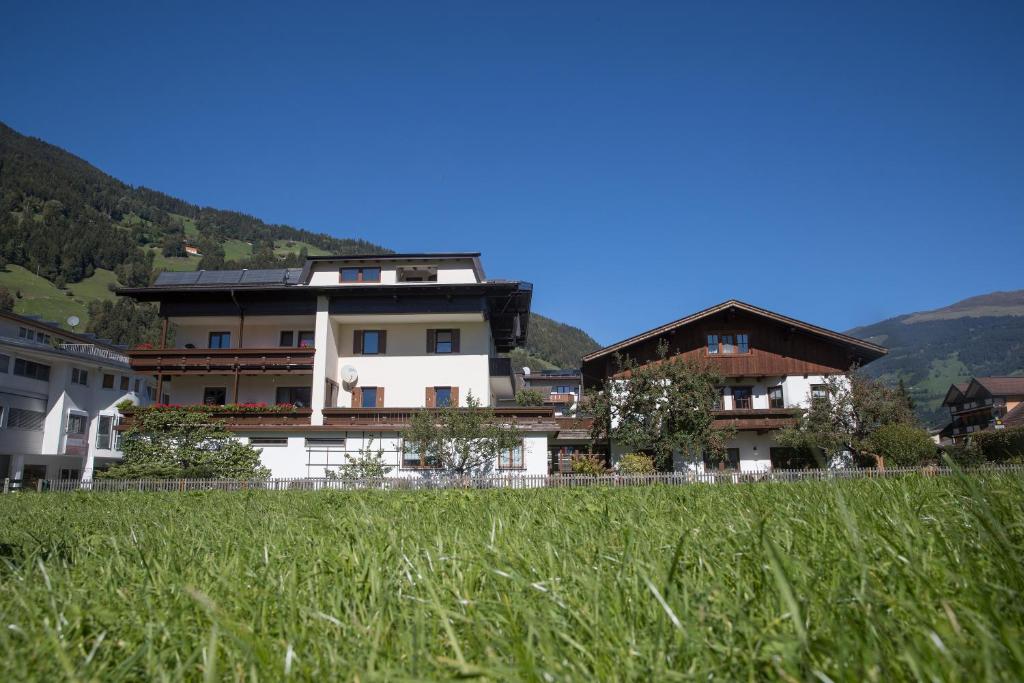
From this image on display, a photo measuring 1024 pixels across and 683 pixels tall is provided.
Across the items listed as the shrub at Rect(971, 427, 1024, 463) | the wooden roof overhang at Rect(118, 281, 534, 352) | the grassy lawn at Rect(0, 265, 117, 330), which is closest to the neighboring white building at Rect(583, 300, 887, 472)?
the shrub at Rect(971, 427, 1024, 463)

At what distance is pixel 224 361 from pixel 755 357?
27672mm

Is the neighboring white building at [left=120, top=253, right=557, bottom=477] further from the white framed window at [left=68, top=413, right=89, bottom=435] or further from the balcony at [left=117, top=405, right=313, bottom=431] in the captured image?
the white framed window at [left=68, top=413, right=89, bottom=435]

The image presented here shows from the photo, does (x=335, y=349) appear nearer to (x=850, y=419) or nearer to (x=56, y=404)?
(x=56, y=404)

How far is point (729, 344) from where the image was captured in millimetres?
36906

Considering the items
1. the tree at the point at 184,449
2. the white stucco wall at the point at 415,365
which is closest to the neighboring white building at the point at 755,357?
the white stucco wall at the point at 415,365

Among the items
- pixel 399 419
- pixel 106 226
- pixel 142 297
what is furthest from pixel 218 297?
pixel 106 226

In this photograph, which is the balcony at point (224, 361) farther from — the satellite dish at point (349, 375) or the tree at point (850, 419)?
the tree at point (850, 419)

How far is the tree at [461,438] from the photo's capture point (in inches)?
1124

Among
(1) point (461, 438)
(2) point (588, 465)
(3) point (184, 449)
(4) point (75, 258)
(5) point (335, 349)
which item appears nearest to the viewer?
(1) point (461, 438)

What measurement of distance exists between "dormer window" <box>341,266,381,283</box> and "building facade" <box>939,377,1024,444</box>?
75.9 meters

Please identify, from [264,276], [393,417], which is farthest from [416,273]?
[393,417]

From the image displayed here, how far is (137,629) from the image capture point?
2.07m

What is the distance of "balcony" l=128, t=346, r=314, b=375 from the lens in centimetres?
3319

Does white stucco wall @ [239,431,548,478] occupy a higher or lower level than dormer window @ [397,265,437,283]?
lower
